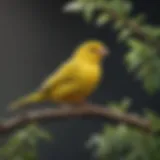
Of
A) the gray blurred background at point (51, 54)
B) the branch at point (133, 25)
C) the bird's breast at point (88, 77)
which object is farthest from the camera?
the gray blurred background at point (51, 54)

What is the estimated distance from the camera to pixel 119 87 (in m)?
1.39

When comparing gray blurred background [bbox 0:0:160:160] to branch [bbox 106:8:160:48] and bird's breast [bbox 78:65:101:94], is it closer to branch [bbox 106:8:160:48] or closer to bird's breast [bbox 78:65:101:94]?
bird's breast [bbox 78:65:101:94]

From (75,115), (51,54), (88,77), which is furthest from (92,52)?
(51,54)

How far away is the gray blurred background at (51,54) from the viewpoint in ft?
4.36

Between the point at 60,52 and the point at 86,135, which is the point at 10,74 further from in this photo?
the point at 86,135

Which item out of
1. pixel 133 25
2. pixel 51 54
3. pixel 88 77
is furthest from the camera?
pixel 51 54

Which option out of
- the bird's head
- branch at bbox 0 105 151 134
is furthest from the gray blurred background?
branch at bbox 0 105 151 134

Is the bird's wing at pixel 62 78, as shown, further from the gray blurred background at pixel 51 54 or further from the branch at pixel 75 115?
the gray blurred background at pixel 51 54

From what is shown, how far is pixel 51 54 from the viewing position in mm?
1346

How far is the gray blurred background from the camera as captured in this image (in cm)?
133

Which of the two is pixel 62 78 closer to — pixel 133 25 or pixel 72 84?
pixel 72 84

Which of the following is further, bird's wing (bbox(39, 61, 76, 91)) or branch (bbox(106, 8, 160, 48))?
bird's wing (bbox(39, 61, 76, 91))

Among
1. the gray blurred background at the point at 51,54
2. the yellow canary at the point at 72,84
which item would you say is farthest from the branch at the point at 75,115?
the gray blurred background at the point at 51,54

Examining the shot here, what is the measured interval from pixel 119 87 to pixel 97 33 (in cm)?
16
